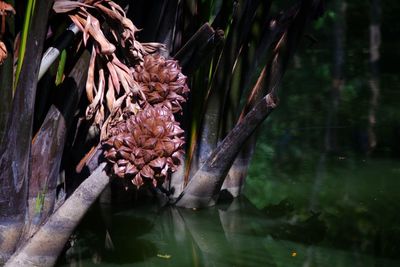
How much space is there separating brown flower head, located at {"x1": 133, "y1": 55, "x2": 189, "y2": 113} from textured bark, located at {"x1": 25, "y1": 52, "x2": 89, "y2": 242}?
30 centimetres

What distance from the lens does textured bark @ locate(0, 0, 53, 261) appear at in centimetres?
284

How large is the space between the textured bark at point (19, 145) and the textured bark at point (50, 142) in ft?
0.31

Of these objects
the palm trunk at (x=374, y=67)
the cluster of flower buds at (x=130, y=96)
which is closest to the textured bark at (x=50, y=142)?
the cluster of flower buds at (x=130, y=96)

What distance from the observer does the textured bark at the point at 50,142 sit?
3.20m

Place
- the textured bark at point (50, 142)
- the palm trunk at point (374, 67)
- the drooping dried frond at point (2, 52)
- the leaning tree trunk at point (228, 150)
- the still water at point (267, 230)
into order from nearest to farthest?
1. the drooping dried frond at point (2, 52)
2. the textured bark at point (50, 142)
3. the still water at point (267, 230)
4. the leaning tree trunk at point (228, 150)
5. the palm trunk at point (374, 67)

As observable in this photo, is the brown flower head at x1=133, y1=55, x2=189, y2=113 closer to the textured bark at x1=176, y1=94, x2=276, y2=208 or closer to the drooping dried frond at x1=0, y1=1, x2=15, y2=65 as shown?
the drooping dried frond at x1=0, y1=1, x2=15, y2=65

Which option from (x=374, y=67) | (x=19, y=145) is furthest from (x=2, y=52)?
(x=374, y=67)

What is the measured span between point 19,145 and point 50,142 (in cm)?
24

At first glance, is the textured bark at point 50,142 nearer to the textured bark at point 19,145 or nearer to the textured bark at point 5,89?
the textured bark at point 19,145

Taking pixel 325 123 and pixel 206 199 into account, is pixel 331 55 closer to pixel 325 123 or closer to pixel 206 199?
pixel 325 123

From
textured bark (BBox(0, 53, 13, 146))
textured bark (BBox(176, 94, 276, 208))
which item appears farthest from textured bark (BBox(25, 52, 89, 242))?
textured bark (BBox(176, 94, 276, 208))

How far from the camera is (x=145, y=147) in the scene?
278cm

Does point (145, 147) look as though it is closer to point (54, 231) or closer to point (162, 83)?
point (162, 83)

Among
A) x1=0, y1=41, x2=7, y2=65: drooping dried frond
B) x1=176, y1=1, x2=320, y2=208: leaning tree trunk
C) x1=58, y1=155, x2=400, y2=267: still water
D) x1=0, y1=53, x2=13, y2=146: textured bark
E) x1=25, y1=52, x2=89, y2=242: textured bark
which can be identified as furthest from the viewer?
x1=176, y1=1, x2=320, y2=208: leaning tree trunk
